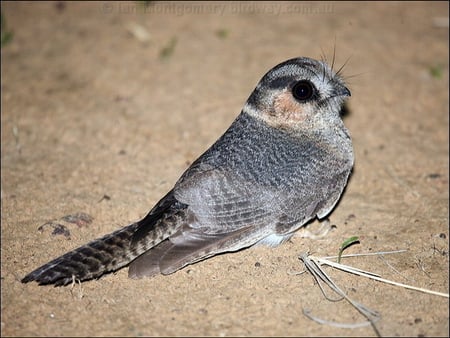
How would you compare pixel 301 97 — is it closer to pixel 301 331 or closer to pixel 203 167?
pixel 203 167

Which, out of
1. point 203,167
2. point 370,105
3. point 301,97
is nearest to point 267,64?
point 370,105

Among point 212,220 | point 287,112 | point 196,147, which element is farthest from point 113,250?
point 196,147

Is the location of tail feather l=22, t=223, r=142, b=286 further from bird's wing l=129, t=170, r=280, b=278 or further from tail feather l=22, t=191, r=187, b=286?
bird's wing l=129, t=170, r=280, b=278

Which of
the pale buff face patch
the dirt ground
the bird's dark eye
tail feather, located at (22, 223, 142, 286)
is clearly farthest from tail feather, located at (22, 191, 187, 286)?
the bird's dark eye

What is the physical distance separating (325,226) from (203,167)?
145 cm

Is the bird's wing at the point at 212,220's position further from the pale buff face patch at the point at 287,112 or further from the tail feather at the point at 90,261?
the pale buff face patch at the point at 287,112

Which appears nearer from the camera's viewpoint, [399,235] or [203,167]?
[203,167]

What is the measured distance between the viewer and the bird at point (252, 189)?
4.59 meters

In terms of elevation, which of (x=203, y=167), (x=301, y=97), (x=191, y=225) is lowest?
(x=191, y=225)

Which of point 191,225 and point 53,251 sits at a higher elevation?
point 191,225

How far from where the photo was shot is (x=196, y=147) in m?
6.70

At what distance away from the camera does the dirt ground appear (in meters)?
4.41

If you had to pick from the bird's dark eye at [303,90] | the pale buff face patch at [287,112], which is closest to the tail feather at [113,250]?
the pale buff face patch at [287,112]

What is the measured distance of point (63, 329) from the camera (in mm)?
4234
